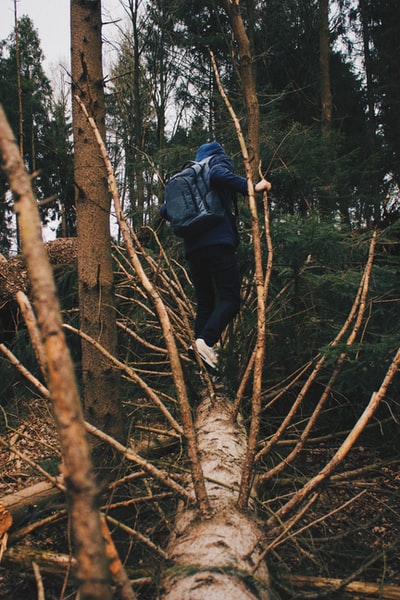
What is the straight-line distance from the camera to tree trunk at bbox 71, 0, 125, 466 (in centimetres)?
323

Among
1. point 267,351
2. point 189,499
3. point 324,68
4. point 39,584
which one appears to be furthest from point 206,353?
point 324,68

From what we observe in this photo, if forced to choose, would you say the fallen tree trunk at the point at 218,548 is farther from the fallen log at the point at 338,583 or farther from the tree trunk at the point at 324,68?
the tree trunk at the point at 324,68

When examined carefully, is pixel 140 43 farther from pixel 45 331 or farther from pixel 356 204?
pixel 45 331

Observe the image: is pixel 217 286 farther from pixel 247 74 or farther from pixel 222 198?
pixel 247 74

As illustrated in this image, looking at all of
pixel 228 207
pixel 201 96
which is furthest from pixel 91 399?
pixel 201 96

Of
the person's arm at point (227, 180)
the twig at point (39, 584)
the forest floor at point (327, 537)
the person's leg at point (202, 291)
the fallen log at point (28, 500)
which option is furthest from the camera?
the person's leg at point (202, 291)

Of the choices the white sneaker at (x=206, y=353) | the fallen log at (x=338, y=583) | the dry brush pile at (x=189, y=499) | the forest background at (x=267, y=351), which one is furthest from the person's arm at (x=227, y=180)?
the fallen log at (x=338, y=583)

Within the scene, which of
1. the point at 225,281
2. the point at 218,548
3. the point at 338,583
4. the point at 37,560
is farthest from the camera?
the point at 225,281

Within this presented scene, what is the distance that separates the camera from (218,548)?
170 cm

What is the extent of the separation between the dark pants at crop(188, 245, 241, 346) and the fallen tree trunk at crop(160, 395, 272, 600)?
1020 millimetres

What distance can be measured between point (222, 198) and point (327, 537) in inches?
86.0

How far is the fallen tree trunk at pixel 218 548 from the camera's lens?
1532 mm

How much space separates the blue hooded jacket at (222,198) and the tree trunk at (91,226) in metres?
0.65

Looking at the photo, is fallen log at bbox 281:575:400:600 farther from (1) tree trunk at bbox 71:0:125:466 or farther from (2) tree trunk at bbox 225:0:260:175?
(2) tree trunk at bbox 225:0:260:175
